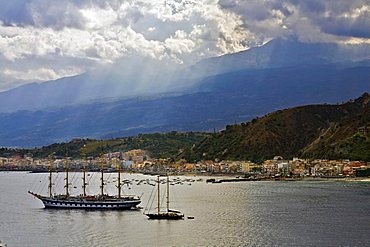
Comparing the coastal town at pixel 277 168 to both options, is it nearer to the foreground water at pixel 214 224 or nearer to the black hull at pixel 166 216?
the foreground water at pixel 214 224

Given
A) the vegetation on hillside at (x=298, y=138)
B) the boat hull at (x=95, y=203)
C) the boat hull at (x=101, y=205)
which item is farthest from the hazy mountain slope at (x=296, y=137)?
the boat hull at (x=101, y=205)

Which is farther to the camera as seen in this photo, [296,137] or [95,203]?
[296,137]

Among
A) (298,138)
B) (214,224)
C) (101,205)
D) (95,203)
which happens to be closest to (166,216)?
(214,224)

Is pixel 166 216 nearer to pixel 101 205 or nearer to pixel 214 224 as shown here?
pixel 214 224

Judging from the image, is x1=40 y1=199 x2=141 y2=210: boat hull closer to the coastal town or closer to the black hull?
the black hull

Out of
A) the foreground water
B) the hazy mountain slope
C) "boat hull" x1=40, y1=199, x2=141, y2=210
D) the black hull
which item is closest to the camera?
the foreground water

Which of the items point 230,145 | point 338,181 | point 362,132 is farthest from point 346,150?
point 230,145

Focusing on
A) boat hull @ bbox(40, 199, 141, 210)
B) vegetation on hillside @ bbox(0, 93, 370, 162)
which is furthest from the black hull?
vegetation on hillside @ bbox(0, 93, 370, 162)
